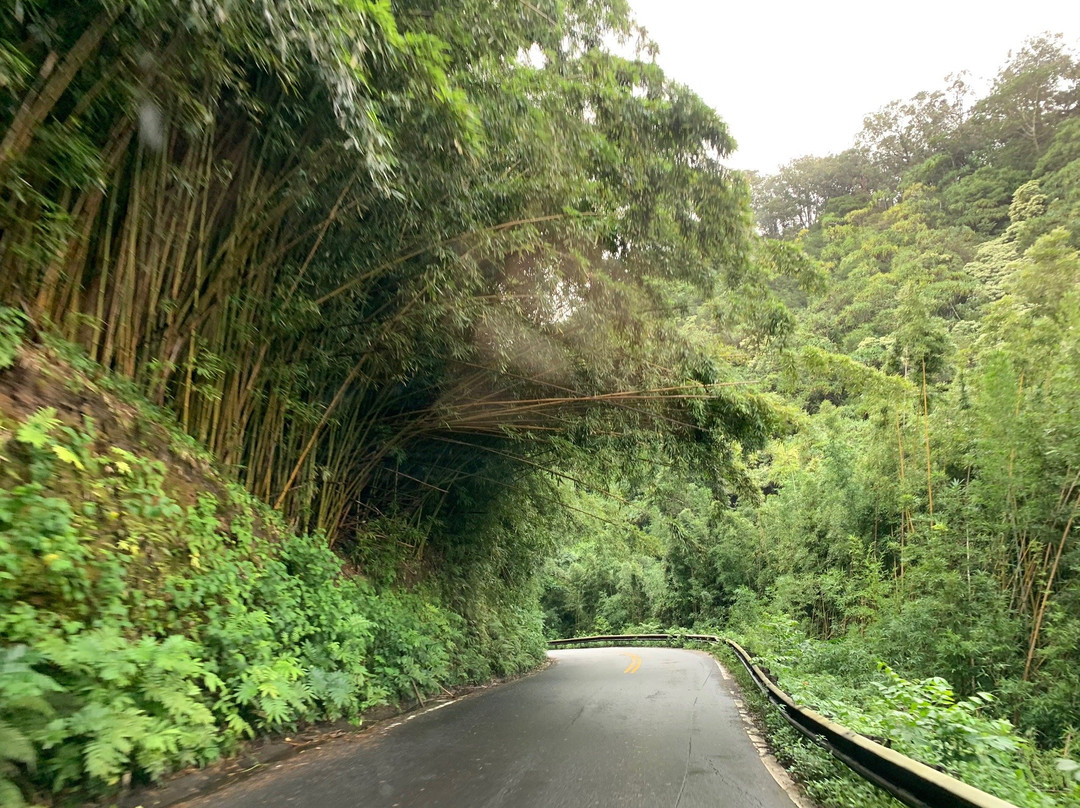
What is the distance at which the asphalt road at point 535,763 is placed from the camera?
375 centimetres

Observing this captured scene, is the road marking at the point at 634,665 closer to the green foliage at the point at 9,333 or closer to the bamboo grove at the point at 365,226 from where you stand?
the bamboo grove at the point at 365,226

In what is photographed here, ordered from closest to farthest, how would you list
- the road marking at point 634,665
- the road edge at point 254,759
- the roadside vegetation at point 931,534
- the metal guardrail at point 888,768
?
the metal guardrail at point 888,768, the road edge at point 254,759, the roadside vegetation at point 931,534, the road marking at point 634,665

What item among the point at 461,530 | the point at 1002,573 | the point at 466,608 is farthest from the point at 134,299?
the point at 1002,573

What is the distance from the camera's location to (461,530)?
10.7 meters

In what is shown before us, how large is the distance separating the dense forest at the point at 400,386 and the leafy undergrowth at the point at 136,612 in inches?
0.8

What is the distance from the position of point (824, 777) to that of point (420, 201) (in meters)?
5.09

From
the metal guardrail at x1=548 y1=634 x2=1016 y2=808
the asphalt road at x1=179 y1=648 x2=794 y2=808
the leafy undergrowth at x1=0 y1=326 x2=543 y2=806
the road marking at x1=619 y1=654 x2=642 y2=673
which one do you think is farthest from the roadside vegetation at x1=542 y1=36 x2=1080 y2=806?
the leafy undergrowth at x1=0 y1=326 x2=543 y2=806

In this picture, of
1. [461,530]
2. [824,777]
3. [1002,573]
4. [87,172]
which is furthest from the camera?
[461,530]

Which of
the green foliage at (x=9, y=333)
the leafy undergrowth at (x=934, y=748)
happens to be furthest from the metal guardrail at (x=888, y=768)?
the green foliage at (x=9, y=333)

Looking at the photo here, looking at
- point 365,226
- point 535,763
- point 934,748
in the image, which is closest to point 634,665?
point 535,763

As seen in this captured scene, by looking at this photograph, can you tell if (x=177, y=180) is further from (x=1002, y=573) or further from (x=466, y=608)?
(x=1002, y=573)

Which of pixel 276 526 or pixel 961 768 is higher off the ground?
pixel 276 526

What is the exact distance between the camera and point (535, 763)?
181 inches

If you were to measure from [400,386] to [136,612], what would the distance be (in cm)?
434
